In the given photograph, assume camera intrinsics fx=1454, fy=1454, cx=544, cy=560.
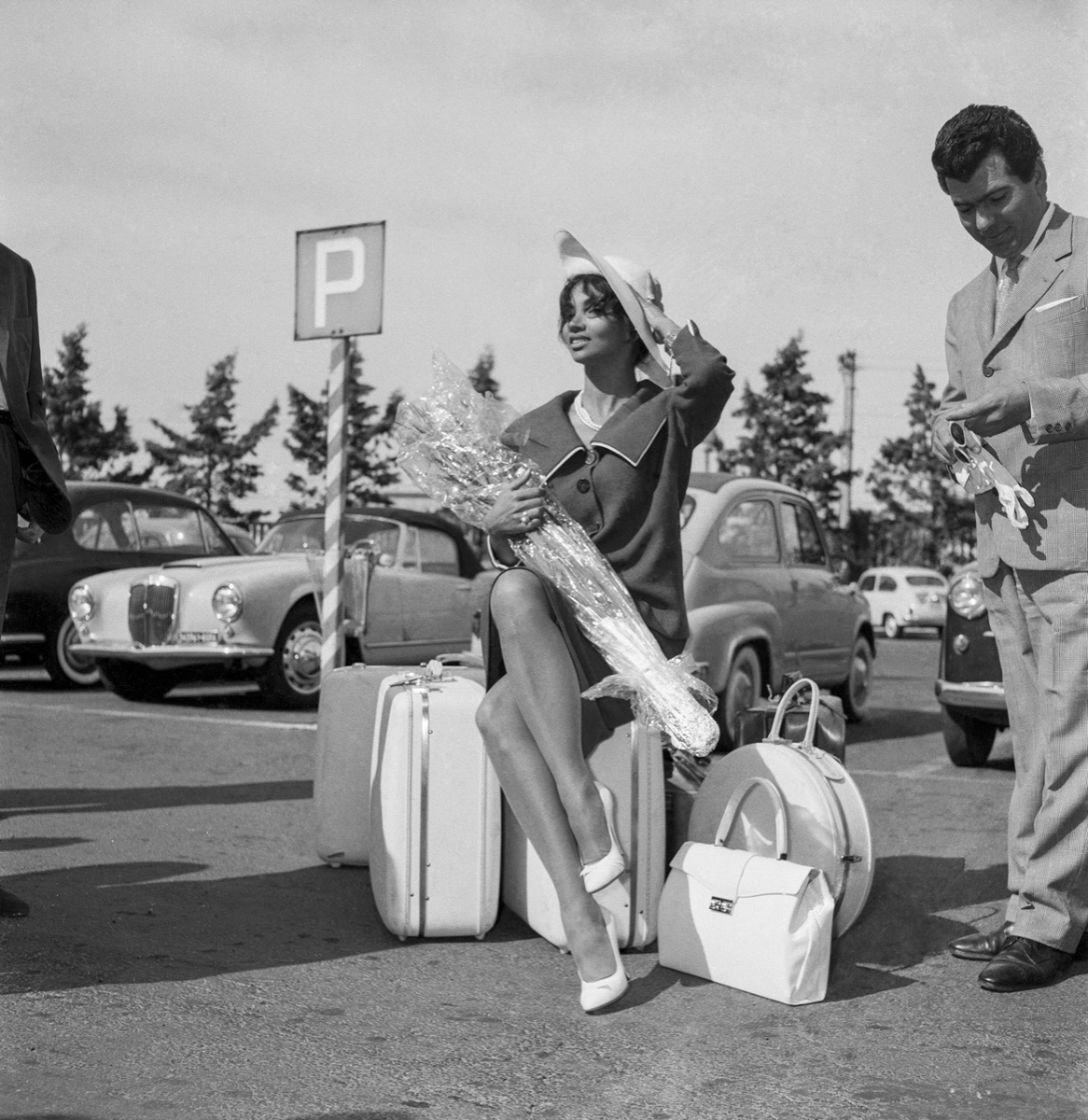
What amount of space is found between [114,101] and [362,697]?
6.45 feet

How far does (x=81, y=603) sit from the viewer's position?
35.0ft

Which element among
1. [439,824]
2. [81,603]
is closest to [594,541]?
[439,824]

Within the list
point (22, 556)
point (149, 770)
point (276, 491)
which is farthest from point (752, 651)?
point (276, 491)

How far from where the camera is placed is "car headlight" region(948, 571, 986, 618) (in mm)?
7676

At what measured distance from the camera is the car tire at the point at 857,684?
10.4 metres

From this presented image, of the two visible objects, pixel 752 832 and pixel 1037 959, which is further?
pixel 752 832

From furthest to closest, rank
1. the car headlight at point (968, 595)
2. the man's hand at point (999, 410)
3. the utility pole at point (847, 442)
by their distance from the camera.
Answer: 1. the utility pole at point (847, 442)
2. the car headlight at point (968, 595)
3. the man's hand at point (999, 410)

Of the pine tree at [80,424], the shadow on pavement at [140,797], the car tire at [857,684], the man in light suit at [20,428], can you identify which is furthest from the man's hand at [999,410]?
the pine tree at [80,424]

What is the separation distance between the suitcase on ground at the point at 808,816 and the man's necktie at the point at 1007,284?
1.14 meters

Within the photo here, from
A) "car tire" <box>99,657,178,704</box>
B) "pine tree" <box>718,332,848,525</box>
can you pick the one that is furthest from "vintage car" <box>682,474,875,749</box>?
"pine tree" <box>718,332,848,525</box>

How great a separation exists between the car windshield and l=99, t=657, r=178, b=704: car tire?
1401 millimetres

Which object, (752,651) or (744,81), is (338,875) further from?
(752,651)

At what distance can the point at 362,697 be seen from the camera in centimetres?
467

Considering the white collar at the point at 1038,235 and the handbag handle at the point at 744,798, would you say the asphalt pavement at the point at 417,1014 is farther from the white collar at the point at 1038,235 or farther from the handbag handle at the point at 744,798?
the white collar at the point at 1038,235
